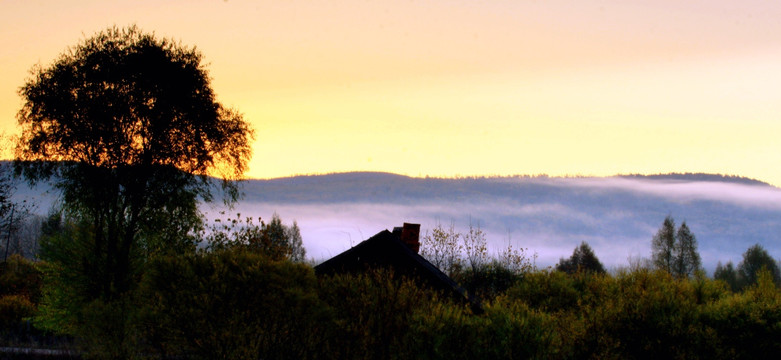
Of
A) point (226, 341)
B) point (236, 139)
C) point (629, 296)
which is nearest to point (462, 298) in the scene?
point (629, 296)

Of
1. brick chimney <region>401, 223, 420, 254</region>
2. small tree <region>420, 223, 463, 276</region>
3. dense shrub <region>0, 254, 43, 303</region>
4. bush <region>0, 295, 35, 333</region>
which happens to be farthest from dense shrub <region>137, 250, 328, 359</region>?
small tree <region>420, 223, 463, 276</region>

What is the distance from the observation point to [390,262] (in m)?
36.9

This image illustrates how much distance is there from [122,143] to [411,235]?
18.5 metres

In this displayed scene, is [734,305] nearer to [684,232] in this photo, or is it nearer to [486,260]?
[486,260]

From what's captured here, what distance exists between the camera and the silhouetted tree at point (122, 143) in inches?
1727

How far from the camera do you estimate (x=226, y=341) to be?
25141mm

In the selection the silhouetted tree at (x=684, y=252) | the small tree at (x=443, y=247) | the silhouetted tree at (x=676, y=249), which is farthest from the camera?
A: the silhouetted tree at (x=676, y=249)

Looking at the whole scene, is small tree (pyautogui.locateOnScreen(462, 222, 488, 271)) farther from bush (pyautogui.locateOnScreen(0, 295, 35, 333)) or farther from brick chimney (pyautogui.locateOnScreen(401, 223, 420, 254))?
bush (pyautogui.locateOnScreen(0, 295, 35, 333))

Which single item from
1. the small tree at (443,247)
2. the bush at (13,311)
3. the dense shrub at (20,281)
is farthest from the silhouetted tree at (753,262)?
the bush at (13,311)

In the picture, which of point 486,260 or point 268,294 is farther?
point 486,260

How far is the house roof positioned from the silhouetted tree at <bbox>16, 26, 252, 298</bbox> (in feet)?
40.9

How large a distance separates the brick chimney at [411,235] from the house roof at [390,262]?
512 centimetres

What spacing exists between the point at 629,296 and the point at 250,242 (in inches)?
941

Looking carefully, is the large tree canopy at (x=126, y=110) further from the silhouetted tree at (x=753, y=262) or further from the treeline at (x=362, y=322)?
the silhouetted tree at (x=753, y=262)
